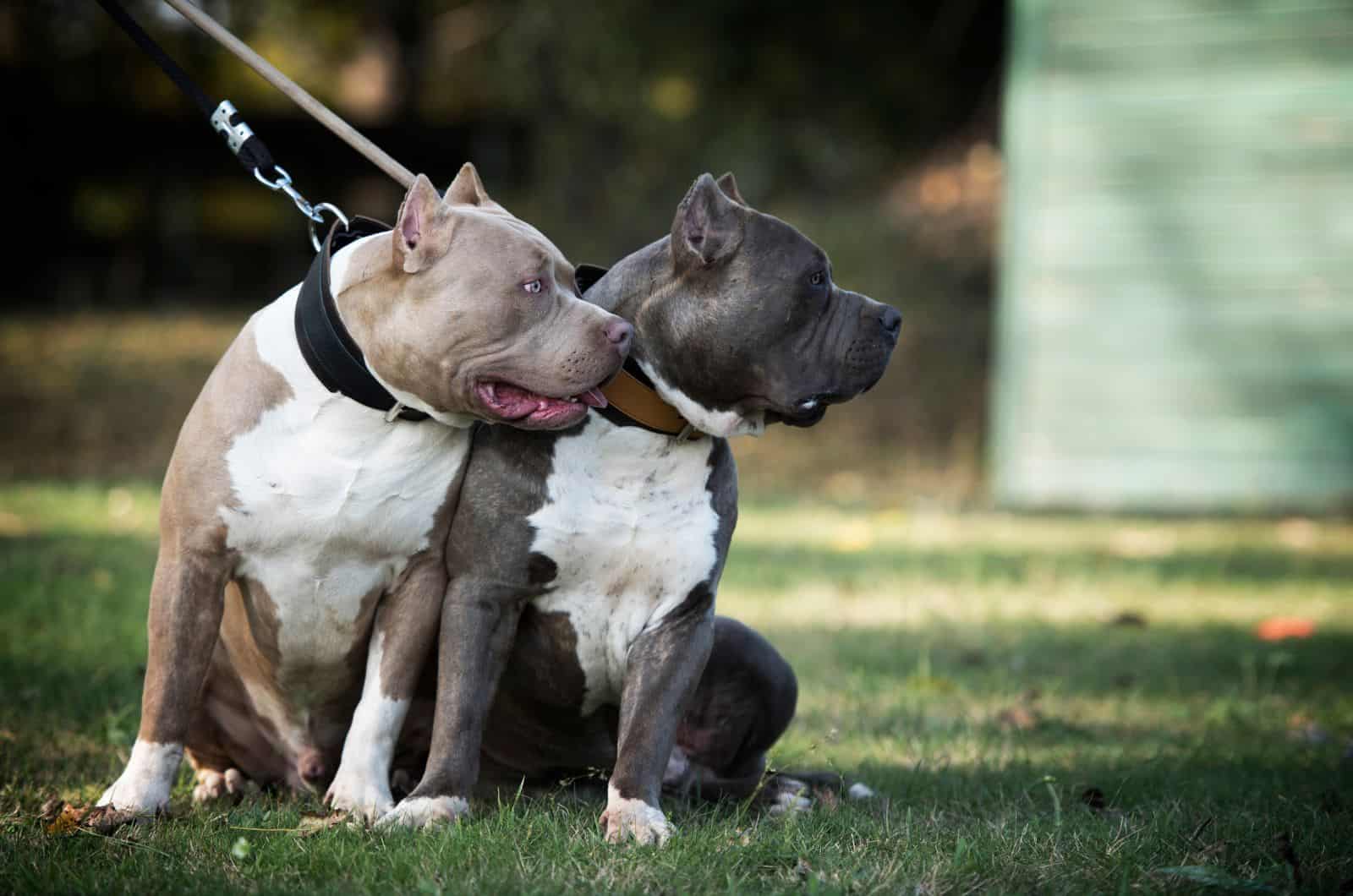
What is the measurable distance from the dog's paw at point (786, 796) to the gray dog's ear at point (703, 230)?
148 cm

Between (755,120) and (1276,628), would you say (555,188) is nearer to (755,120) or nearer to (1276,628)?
(755,120)

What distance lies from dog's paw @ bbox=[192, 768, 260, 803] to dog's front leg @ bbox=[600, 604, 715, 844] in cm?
109

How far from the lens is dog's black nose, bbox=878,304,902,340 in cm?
390

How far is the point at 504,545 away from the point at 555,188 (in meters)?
13.5

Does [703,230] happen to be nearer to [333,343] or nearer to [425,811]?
[333,343]

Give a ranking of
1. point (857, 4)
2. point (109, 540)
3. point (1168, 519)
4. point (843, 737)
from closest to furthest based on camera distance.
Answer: point (843, 737)
point (109, 540)
point (1168, 519)
point (857, 4)

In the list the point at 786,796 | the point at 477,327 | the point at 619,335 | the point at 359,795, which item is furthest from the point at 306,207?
the point at 786,796

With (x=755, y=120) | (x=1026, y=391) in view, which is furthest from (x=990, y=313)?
(x=1026, y=391)

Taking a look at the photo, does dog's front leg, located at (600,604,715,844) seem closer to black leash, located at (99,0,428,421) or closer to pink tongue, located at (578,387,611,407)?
pink tongue, located at (578,387,611,407)

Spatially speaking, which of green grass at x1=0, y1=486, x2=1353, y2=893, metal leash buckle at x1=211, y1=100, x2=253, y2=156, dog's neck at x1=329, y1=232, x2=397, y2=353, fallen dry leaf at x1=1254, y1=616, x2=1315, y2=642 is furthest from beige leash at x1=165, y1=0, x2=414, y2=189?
fallen dry leaf at x1=1254, y1=616, x2=1315, y2=642

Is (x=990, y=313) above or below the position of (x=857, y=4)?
below

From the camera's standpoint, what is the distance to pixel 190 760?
4121 mm

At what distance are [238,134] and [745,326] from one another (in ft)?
5.57

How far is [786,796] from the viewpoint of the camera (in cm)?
391
